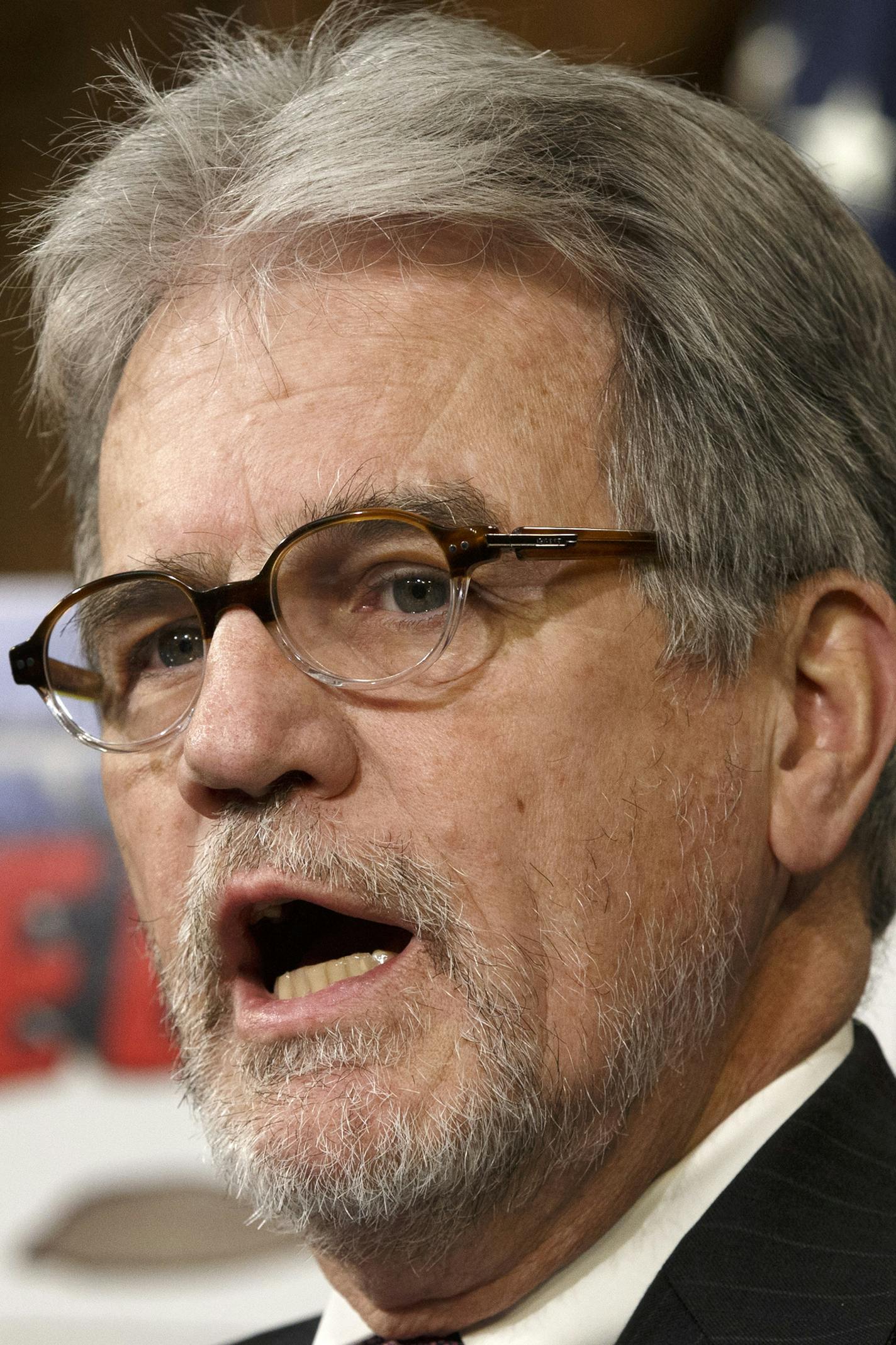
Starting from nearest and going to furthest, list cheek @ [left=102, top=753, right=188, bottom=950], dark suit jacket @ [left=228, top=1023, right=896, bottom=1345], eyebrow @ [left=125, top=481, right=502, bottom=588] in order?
dark suit jacket @ [left=228, top=1023, right=896, bottom=1345] → eyebrow @ [left=125, top=481, right=502, bottom=588] → cheek @ [left=102, top=753, right=188, bottom=950]

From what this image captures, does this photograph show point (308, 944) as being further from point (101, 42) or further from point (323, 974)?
point (101, 42)

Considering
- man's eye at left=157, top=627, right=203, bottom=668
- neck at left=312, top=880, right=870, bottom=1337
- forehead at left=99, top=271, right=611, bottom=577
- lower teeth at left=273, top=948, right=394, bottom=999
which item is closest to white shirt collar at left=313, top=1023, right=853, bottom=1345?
neck at left=312, top=880, right=870, bottom=1337

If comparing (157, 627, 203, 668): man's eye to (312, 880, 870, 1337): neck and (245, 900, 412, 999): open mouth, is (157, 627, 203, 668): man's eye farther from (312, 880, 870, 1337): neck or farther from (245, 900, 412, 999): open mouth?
(312, 880, 870, 1337): neck

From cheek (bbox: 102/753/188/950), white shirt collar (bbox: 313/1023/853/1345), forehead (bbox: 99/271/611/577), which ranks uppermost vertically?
forehead (bbox: 99/271/611/577)

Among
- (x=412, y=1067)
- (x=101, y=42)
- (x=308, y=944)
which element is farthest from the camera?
(x=101, y=42)

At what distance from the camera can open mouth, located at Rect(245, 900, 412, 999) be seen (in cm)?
136

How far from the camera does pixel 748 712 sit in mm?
1369

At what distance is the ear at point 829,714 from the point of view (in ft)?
4.56

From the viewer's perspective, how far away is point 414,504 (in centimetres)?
128

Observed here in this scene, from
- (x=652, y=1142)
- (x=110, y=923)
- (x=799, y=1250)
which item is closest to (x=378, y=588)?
(x=652, y=1142)

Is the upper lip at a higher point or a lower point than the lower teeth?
higher

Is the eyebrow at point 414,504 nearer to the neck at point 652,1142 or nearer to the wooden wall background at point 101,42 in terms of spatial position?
the neck at point 652,1142

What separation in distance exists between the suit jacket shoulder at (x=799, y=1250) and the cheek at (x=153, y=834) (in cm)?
61

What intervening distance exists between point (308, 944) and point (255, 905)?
0.14 meters
